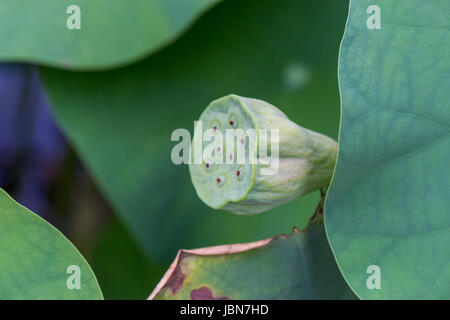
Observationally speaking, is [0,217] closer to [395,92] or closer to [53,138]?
[395,92]

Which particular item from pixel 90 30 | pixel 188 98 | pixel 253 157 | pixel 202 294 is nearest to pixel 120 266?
pixel 188 98

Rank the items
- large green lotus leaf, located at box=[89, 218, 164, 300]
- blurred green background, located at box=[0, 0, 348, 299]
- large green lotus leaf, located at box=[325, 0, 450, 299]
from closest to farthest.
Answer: large green lotus leaf, located at box=[325, 0, 450, 299], blurred green background, located at box=[0, 0, 348, 299], large green lotus leaf, located at box=[89, 218, 164, 300]

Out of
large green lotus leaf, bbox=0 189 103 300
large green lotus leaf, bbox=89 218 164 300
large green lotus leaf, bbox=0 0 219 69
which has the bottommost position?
large green lotus leaf, bbox=89 218 164 300

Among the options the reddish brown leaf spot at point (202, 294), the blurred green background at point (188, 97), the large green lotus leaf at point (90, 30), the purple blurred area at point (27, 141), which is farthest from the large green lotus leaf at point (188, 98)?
the purple blurred area at point (27, 141)

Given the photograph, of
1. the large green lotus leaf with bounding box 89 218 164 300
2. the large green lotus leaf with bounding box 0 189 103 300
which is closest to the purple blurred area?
the large green lotus leaf with bounding box 89 218 164 300

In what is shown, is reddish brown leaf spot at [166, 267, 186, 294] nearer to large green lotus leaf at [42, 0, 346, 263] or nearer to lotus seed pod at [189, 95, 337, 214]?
lotus seed pod at [189, 95, 337, 214]

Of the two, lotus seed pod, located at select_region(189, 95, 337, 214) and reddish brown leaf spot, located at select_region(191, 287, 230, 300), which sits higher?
lotus seed pod, located at select_region(189, 95, 337, 214)

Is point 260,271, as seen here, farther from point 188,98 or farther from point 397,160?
point 188,98
